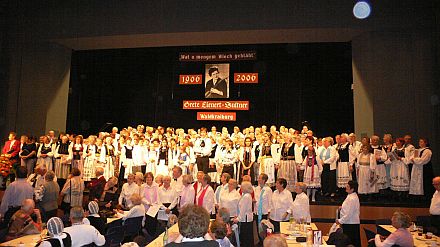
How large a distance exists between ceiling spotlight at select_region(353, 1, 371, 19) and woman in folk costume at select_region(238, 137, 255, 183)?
17.9 feet

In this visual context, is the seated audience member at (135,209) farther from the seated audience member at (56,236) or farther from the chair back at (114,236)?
the seated audience member at (56,236)

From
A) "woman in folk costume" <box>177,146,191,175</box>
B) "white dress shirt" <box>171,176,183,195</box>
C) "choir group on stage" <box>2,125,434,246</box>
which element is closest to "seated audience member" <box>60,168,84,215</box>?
"choir group on stage" <box>2,125,434,246</box>

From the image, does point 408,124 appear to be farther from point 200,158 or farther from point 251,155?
point 200,158

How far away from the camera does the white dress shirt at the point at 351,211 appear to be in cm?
707

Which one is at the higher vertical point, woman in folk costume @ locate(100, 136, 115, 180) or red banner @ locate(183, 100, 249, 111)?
red banner @ locate(183, 100, 249, 111)

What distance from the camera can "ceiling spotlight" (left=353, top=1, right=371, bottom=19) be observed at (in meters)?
12.3

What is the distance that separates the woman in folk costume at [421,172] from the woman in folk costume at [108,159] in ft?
29.4

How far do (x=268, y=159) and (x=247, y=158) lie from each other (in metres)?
0.67

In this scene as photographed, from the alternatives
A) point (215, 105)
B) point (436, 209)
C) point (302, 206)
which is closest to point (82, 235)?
point (302, 206)

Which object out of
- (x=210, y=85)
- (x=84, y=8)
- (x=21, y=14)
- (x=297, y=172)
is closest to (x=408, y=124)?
(x=297, y=172)

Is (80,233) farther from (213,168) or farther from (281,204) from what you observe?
(213,168)

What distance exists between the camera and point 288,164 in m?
Answer: 11.0

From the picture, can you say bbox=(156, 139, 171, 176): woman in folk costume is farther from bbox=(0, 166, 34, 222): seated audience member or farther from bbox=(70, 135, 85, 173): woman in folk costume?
bbox=(0, 166, 34, 222): seated audience member

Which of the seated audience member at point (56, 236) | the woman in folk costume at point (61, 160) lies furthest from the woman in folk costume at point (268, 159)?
the seated audience member at point (56, 236)
